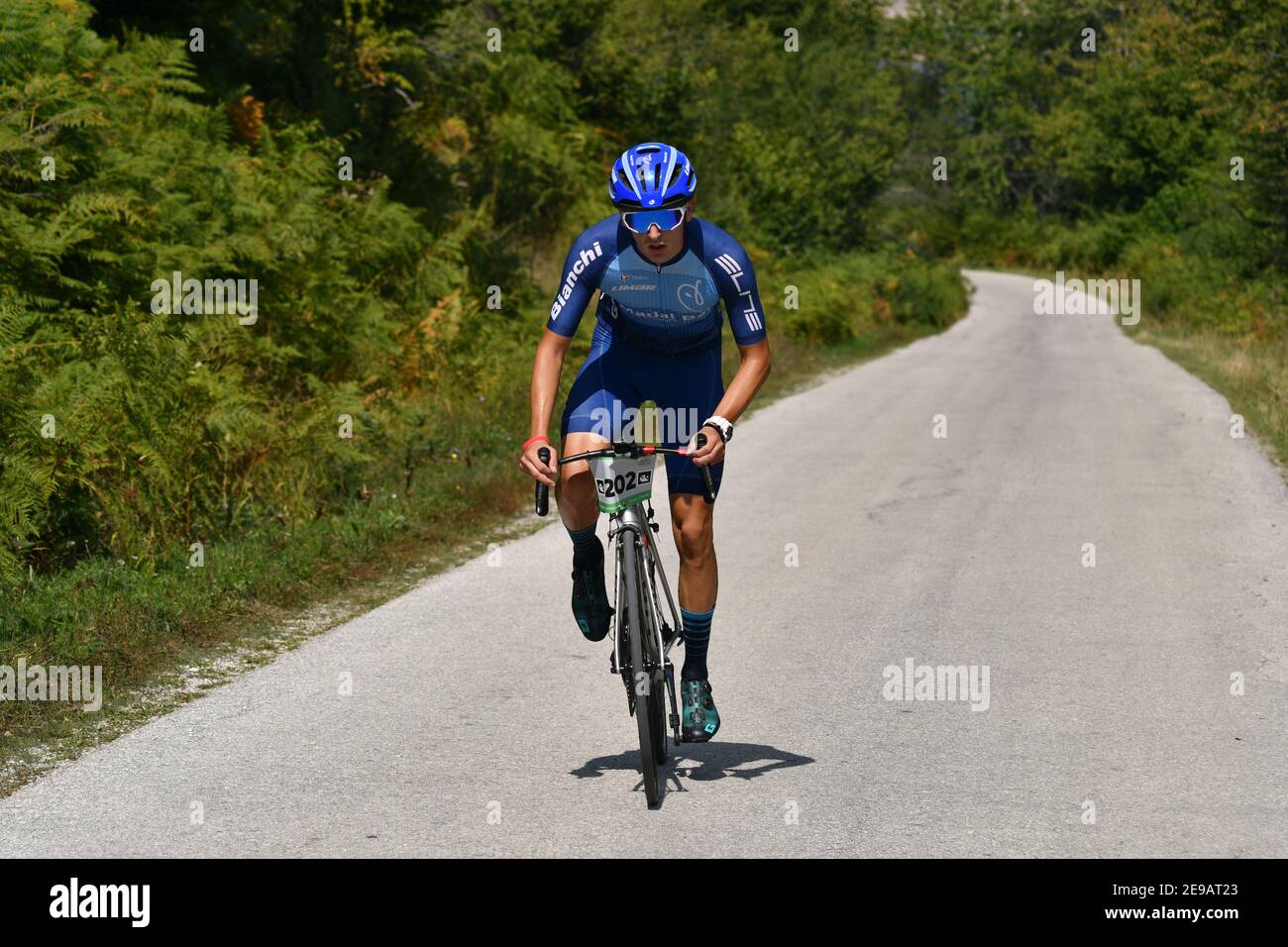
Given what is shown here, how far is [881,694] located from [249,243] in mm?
8211

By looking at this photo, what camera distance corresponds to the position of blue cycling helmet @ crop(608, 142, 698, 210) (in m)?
5.54

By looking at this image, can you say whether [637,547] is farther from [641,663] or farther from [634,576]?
[641,663]

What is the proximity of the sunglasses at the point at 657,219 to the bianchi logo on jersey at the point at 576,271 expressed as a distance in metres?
0.22

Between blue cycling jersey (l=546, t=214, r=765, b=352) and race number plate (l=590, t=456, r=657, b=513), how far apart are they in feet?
1.72

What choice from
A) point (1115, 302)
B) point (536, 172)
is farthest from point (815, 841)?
point (1115, 302)

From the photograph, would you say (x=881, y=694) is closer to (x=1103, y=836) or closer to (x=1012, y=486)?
(x=1103, y=836)

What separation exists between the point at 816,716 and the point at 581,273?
7.68ft

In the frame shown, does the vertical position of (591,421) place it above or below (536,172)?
below

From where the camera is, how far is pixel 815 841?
5105 mm
